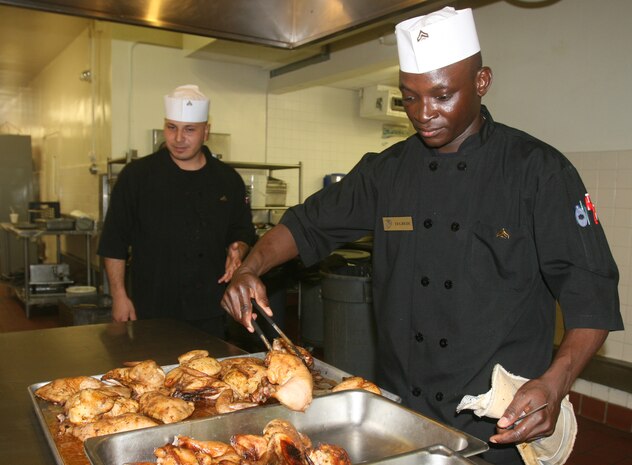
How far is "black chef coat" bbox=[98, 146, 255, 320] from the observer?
2.91 meters

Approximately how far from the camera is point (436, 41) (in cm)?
151

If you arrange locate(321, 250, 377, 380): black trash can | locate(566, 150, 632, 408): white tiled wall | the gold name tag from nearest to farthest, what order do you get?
1. the gold name tag
2. locate(566, 150, 632, 408): white tiled wall
3. locate(321, 250, 377, 380): black trash can

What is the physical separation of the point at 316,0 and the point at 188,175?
143cm

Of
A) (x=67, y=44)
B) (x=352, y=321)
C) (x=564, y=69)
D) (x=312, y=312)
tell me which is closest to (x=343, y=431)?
(x=352, y=321)

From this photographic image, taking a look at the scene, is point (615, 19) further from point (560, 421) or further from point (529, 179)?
point (560, 421)

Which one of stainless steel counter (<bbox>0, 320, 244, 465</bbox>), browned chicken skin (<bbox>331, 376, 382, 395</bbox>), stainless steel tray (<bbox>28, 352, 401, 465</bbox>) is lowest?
stainless steel counter (<bbox>0, 320, 244, 465</bbox>)

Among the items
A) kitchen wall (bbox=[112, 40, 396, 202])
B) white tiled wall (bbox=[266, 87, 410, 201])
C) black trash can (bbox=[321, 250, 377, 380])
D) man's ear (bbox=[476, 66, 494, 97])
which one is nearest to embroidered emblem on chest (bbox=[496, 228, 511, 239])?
man's ear (bbox=[476, 66, 494, 97])

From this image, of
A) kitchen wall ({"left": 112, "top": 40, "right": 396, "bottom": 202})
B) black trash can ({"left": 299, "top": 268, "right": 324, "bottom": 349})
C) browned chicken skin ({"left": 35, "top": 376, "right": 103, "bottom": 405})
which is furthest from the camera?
kitchen wall ({"left": 112, "top": 40, "right": 396, "bottom": 202})

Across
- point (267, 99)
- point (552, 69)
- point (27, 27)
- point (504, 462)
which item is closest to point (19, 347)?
point (504, 462)

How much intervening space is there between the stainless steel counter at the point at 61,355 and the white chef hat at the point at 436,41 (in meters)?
1.04

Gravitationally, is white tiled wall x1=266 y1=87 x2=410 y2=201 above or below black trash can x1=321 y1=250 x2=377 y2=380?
above

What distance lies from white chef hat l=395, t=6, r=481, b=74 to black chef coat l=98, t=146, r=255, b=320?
5.41 feet

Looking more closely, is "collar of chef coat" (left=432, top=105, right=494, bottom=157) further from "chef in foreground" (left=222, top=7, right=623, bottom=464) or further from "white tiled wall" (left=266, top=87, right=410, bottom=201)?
"white tiled wall" (left=266, top=87, right=410, bottom=201)

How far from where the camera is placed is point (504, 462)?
60.4 inches
